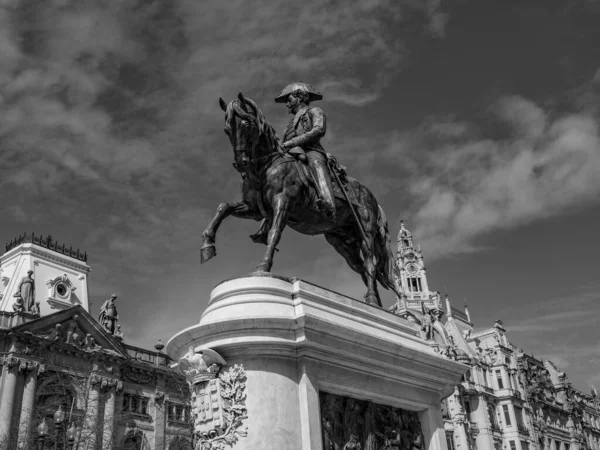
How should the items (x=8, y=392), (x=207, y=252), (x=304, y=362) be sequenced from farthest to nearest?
(x=8, y=392), (x=207, y=252), (x=304, y=362)

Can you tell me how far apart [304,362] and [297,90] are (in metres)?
5.85

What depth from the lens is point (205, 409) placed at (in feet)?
26.5

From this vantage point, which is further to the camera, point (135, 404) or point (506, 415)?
point (506, 415)

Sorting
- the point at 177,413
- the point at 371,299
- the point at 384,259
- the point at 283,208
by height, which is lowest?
the point at 371,299

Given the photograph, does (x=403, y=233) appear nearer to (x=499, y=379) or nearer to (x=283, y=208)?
(x=499, y=379)

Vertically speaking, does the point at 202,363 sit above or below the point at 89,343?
below

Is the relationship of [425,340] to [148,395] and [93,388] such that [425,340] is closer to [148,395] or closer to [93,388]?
[93,388]

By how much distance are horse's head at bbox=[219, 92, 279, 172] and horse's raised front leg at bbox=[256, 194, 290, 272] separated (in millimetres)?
736

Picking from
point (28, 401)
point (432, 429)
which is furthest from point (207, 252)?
point (28, 401)

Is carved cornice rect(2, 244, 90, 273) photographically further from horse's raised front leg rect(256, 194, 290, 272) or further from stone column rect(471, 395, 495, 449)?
horse's raised front leg rect(256, 194, 290, 272)

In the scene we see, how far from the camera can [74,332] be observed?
39156 mm

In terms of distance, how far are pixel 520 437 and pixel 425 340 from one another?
58.1m

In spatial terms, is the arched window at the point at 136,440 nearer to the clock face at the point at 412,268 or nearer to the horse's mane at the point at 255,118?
the horse's mane at the point at 255,118

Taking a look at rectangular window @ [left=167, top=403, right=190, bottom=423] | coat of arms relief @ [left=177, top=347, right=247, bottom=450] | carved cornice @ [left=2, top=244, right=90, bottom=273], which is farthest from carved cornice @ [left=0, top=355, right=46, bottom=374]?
coat of arms relief @ [left=177, top=347, right=247, bottom=450]
